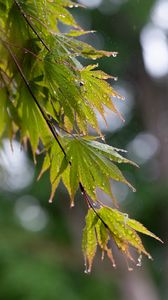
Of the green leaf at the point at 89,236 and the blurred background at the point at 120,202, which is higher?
the green leaf at the point at 89,236

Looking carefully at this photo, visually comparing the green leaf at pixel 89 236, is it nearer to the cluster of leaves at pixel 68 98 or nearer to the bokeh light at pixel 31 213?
the cluster of leaves at pixel 68 98

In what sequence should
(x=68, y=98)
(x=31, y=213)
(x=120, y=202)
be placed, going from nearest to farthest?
(x=68, y=98) → (x=120, y=202) → (x=31, y=213)

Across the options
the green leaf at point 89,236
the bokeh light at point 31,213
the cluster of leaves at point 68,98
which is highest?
the cluster of leaves at point 68,98

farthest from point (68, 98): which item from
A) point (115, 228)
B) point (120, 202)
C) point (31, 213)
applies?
point (31, 213)

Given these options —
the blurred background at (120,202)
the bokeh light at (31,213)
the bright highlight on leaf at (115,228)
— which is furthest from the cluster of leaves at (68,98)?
the bokeh light at (31,213)

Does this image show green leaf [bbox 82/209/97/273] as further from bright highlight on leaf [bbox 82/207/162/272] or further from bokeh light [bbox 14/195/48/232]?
bokeh light [bbox 14/195/48/232]

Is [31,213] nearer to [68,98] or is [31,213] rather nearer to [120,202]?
[120,202]
